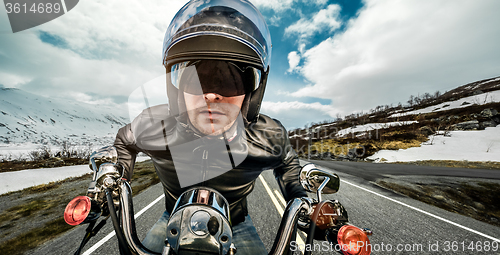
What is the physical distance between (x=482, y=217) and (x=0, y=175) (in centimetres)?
1464

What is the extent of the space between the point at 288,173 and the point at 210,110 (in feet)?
2.99

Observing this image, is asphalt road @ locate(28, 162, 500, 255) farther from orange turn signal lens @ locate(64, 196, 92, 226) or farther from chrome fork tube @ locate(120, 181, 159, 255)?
orange turn signal lens @ locate(64, 196, 92, 226)

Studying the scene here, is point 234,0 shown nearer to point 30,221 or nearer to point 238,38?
point 238,38

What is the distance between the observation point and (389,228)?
3.51 m

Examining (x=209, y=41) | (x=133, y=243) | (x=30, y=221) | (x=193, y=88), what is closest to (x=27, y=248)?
(x=30, y=221)

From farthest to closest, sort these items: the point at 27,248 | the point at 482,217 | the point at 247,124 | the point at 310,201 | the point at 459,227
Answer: the point at 482,217 → the point at 459,227 → the point at 27,248 → the point at 247,124 → the point at 310,201

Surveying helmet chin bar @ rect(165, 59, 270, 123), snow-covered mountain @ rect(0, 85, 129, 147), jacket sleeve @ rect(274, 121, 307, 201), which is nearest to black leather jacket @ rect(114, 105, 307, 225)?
jacket sleeve @ rect(274, 121, 307, 201)

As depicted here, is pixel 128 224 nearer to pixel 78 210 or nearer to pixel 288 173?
pixel 78 210

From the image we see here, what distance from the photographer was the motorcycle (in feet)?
2.17

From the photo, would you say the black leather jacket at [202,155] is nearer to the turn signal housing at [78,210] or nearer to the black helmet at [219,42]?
the black helmet at [219,42]

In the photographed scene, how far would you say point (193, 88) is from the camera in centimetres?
107

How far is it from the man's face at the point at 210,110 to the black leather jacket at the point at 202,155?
0.44 feet

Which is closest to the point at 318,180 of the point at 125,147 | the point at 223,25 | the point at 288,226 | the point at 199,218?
the point at 288,226

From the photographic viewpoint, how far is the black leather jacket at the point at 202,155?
1.26 meters
